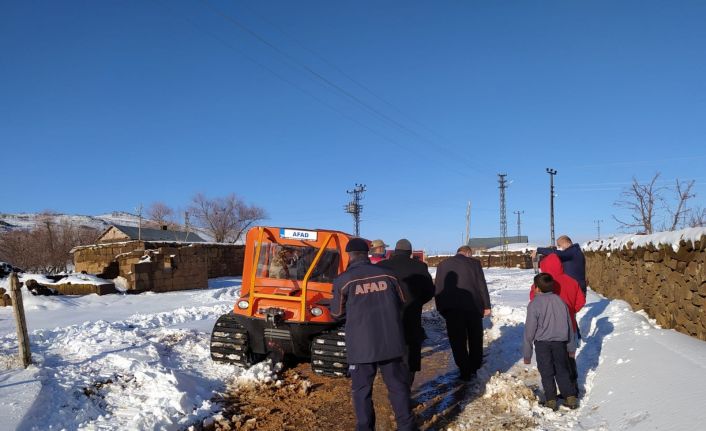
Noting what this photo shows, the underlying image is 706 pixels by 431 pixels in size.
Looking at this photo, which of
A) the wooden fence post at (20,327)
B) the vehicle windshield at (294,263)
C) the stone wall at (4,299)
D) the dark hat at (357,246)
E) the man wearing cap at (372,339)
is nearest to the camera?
the man wearing cap at (372,339)

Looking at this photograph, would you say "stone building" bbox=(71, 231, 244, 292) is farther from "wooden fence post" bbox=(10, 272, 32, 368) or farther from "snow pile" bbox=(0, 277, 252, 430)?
"wooden fence post" bbox=(10, 272, 32, 368)

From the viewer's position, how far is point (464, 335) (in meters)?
6.82

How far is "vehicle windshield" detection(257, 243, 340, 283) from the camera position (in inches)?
304

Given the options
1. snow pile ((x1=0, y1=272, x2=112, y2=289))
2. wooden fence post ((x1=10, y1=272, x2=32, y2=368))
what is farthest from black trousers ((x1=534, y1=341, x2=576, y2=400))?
snow pile ((x1=0, y1=272, x2=112, y2=289))

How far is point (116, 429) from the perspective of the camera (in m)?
4.76

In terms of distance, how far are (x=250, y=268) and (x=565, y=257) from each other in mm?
5152

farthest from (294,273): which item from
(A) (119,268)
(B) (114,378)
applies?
(A) (119,268)

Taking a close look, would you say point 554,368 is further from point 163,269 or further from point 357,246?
point 163,269

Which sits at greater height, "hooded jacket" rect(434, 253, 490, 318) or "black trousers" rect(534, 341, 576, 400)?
"hooded jacket" rect(434, 253, 490, 318)

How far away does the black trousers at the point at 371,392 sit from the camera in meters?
4.40

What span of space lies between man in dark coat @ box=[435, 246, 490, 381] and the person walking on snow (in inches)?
51.3

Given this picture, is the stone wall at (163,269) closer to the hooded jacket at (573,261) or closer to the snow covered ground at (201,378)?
the snow covered ground at (201,378)

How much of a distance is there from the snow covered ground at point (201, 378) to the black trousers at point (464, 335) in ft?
0.95

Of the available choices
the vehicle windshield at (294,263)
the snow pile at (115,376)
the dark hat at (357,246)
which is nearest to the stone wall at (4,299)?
the snow pile at (115,376)
